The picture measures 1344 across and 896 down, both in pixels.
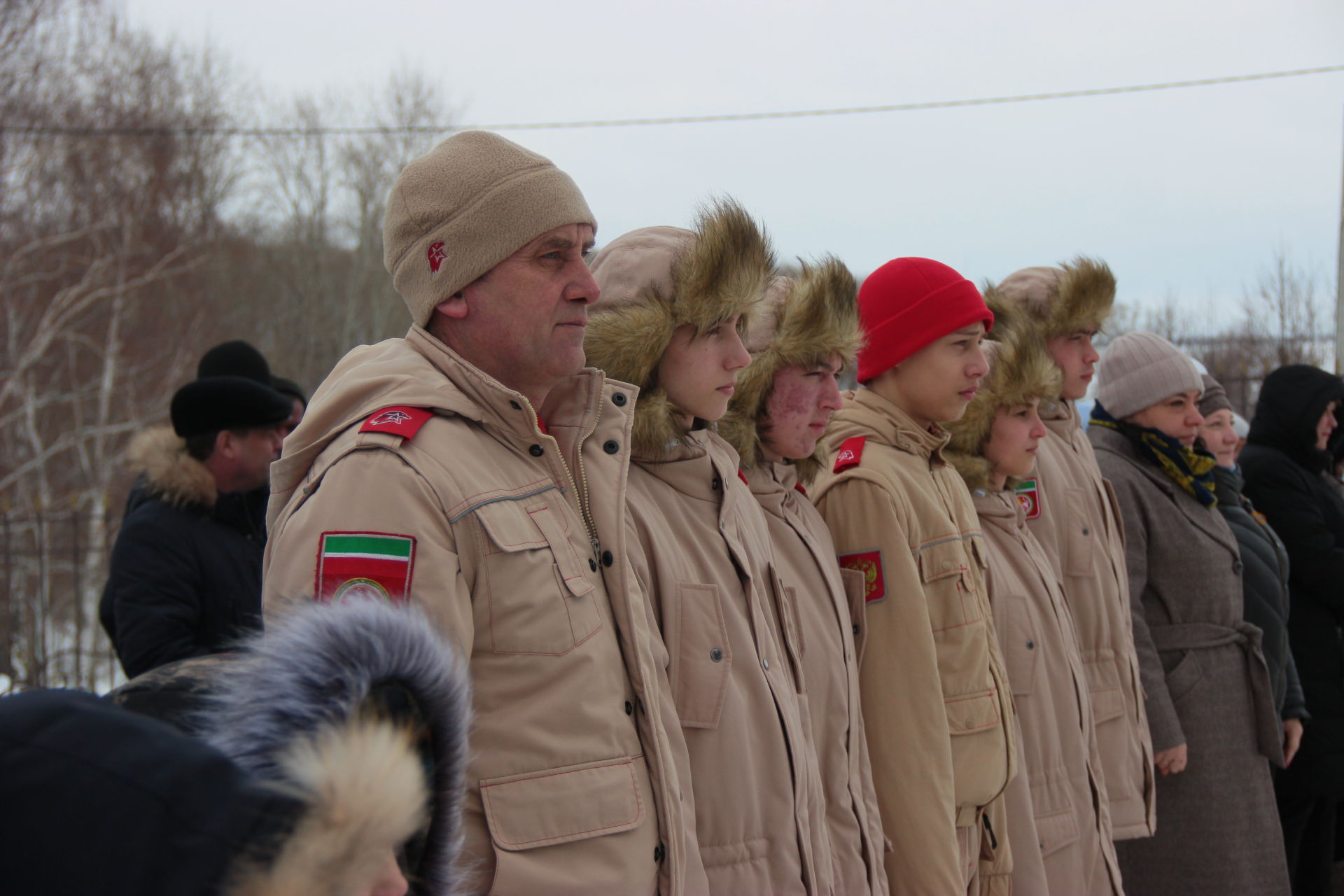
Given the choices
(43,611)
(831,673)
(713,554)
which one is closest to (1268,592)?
(831,673)

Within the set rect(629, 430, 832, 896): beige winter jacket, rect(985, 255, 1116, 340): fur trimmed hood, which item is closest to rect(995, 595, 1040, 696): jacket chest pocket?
rect(629, 430, 832, 896): beige winter jacket

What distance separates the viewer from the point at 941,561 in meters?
2.89

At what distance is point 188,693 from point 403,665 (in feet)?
0.66

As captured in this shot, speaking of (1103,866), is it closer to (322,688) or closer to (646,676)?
(646,676)

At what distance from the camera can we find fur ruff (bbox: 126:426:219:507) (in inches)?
142

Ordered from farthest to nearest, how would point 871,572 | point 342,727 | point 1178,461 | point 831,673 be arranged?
→ 1. point 1178,461
2. point 871,572
3. point 831,673
4. point 342,727

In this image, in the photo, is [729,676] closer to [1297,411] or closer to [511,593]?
[511,593]

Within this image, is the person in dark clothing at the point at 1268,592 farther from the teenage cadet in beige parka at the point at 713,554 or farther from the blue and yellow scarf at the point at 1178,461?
the teenage cadet in beige parka at the point at 713,554

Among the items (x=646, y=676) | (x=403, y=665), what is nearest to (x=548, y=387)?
(x=646, y=676)

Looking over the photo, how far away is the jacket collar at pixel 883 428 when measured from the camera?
3.09 m

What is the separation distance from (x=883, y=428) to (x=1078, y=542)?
1.13 meters

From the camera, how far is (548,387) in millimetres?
2041

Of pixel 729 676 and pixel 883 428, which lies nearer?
pixel 729 676

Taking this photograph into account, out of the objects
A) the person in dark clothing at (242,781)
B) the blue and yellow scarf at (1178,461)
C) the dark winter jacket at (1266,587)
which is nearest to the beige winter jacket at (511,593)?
the person in dark clothing at (242,781)
